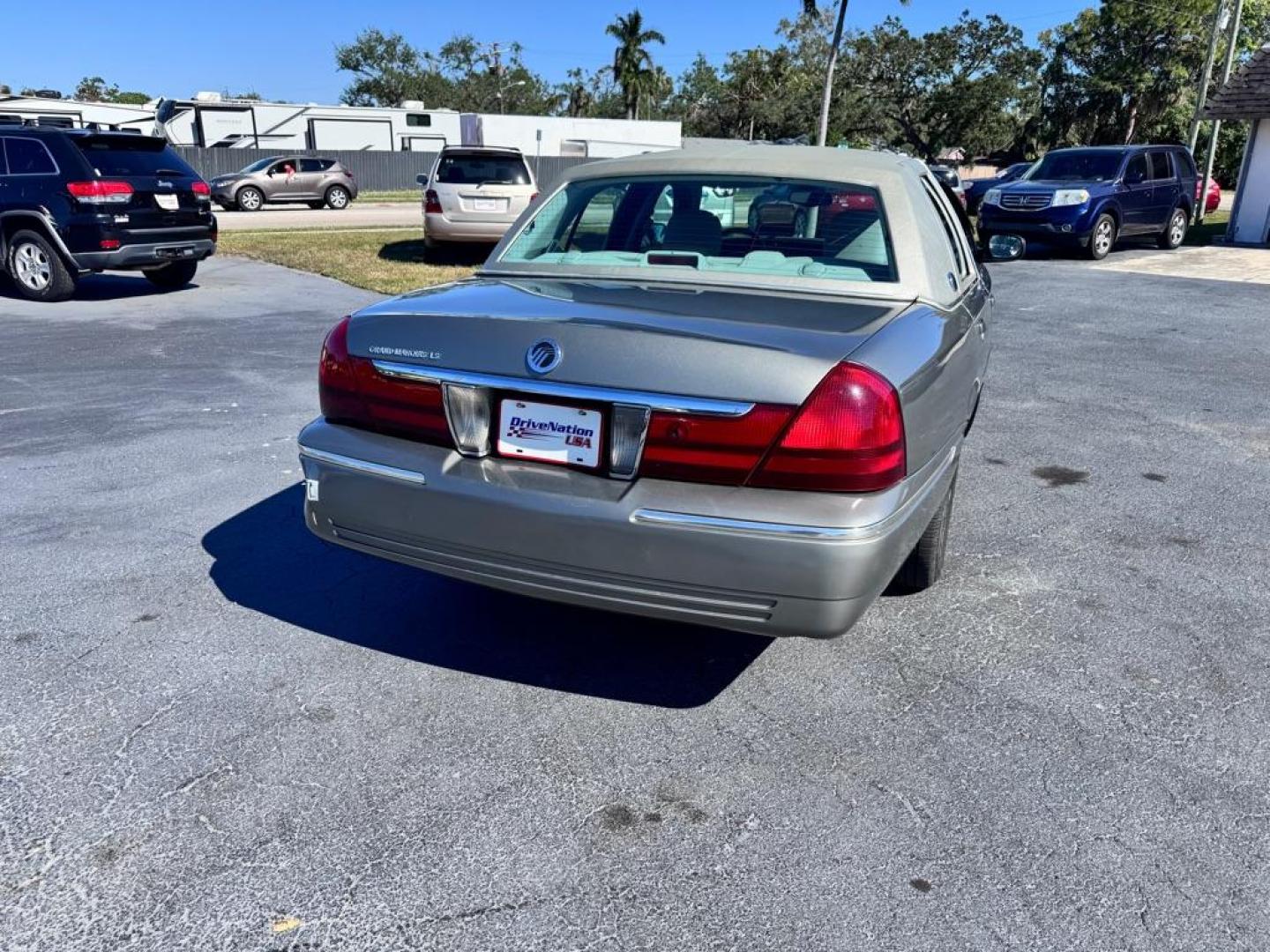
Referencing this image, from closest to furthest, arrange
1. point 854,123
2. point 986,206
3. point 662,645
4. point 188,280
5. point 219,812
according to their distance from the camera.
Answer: point 219,812, point 662,645, point 188,280, point 986,206, point 854,123

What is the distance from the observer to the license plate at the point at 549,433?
8.79 ft

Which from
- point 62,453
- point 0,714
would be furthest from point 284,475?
point 0,714

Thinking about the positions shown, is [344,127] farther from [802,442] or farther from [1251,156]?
[802,442]

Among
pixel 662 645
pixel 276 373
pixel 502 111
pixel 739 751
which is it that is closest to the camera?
pixel 739 751

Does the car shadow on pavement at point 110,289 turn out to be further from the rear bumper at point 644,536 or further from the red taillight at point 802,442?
the red taillight at point 802,442

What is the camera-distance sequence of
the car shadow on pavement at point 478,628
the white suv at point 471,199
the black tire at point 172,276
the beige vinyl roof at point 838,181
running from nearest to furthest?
the car shadow on pavement at point 478,628, the beige vinyl roof at point 838,181, the black tire at point 172,276, the white suv at point 471,199

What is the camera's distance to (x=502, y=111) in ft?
250

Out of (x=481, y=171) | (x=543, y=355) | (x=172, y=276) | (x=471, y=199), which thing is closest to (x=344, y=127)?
(x=481, y=171)

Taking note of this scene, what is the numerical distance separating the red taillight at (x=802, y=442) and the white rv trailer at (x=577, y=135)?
41917mm

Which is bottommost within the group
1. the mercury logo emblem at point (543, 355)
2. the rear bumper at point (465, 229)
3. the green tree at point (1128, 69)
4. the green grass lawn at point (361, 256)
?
the green grass lawn at point (361, 256)

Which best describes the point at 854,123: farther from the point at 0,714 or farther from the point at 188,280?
the point at 0,714

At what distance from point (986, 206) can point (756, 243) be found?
14261 millimetres

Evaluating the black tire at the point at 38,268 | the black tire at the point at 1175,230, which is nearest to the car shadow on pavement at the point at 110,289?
the black tire at the point at 38,268

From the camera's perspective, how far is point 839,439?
252 centimetres
